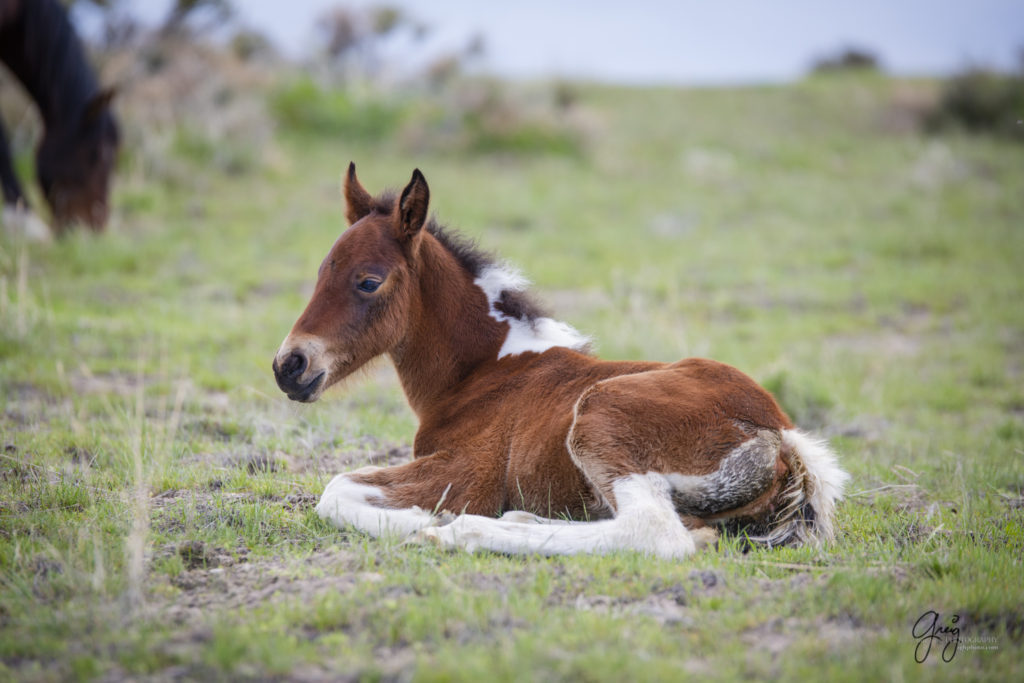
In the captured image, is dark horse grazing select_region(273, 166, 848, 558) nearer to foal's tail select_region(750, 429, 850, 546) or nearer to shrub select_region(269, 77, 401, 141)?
foal's tail select_region(750, 429, 850, 546)

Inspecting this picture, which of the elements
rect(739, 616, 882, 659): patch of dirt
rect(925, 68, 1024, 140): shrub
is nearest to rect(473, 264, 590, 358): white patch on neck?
rect(739, 616, 882, 659): patch of dirt

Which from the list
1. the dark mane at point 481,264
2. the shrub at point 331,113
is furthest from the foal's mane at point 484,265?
the shrub at point 331,113

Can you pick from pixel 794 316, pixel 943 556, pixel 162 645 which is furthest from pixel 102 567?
pixel 794 316

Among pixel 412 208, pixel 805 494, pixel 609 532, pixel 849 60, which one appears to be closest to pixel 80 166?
pixel 412 208

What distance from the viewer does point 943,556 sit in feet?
12.7

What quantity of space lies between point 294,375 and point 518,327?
1.46m

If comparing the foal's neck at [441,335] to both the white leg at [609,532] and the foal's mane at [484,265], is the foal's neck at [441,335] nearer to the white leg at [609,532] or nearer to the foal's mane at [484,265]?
the foal's mane at [484,265]

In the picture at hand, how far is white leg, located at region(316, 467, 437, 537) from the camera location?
413 cm

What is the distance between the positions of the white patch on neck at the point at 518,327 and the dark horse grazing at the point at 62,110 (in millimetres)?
8734

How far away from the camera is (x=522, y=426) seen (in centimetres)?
457

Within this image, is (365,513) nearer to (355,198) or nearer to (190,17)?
(355,198)

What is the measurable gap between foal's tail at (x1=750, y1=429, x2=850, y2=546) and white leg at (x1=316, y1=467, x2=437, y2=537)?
1.74 meters

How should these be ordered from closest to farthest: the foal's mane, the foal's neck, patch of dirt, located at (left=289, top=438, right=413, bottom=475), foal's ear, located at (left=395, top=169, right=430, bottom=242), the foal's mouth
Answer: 1. the foal's mouth
2. foal's ear, located at (left=395, top=169, right=430, bottom=242)
3. the foal's neck
4. the foal's mane
5. patch of dirt, located at (left=289, top=438, right=413, bottom=475)

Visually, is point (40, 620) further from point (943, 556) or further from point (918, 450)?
point (918, 450)
